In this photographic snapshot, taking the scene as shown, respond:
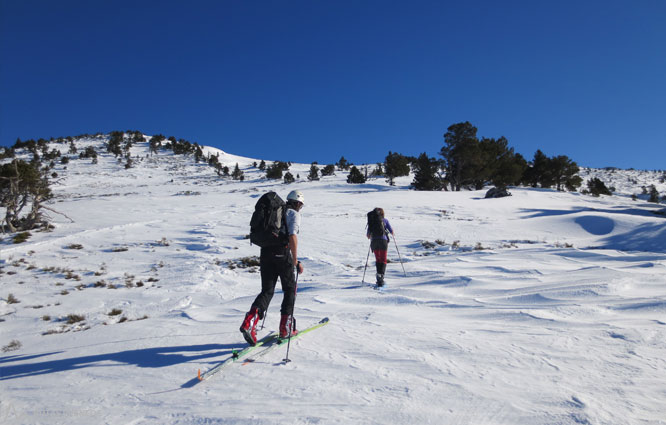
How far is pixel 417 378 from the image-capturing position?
10.9 feet

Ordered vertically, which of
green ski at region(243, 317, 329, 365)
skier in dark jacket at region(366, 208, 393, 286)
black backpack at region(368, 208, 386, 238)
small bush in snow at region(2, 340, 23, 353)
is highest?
black backpack at region(368, 208, 386, 238)

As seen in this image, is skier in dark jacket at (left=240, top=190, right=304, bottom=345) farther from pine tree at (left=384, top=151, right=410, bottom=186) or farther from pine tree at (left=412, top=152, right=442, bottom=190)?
pine tree at (left=384, top=151, right=410, bottom=186)

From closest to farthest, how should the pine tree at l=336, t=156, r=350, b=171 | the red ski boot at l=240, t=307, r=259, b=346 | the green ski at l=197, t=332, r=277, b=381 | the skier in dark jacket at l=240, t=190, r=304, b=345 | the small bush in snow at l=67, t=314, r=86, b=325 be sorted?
the green ski at l=197, t=332, r=277, b=381 → the red ski boot at l=240, t=307, r=259, b=346 → the skier in dark jacket at l=240, t=190, r=304, b=345 → the small bush in snow at l=67, t=314, r=86, b=325 → the pine tree at l=336, t=156, r=350, b=171

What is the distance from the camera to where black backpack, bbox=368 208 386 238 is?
8.10 m

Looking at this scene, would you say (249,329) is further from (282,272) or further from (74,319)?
(74,319)

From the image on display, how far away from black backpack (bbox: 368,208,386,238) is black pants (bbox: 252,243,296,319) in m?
3.97

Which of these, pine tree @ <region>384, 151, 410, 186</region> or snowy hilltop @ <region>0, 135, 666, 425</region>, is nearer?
snowy hilltop @ <region>0, 135, 666, 425</region>

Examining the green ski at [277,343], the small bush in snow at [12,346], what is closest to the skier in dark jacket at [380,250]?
the green ski at [277,343]

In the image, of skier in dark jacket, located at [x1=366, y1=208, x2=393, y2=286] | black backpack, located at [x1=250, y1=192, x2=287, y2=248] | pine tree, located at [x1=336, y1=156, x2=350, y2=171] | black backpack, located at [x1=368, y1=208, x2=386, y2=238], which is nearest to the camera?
black backpack, located at [x1=250, y1=192, x2=287, y2=248]

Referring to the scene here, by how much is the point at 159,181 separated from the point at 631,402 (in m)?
56.6

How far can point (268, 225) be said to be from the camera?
4.33 meters

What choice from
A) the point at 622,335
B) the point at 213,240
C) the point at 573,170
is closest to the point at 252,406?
the point at 622,335

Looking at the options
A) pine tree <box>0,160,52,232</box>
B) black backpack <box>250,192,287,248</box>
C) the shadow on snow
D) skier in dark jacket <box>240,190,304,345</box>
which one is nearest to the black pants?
skier in dark jacket <box>240,190,304,345</box>

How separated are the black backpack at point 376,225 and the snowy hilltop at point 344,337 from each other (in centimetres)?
140
